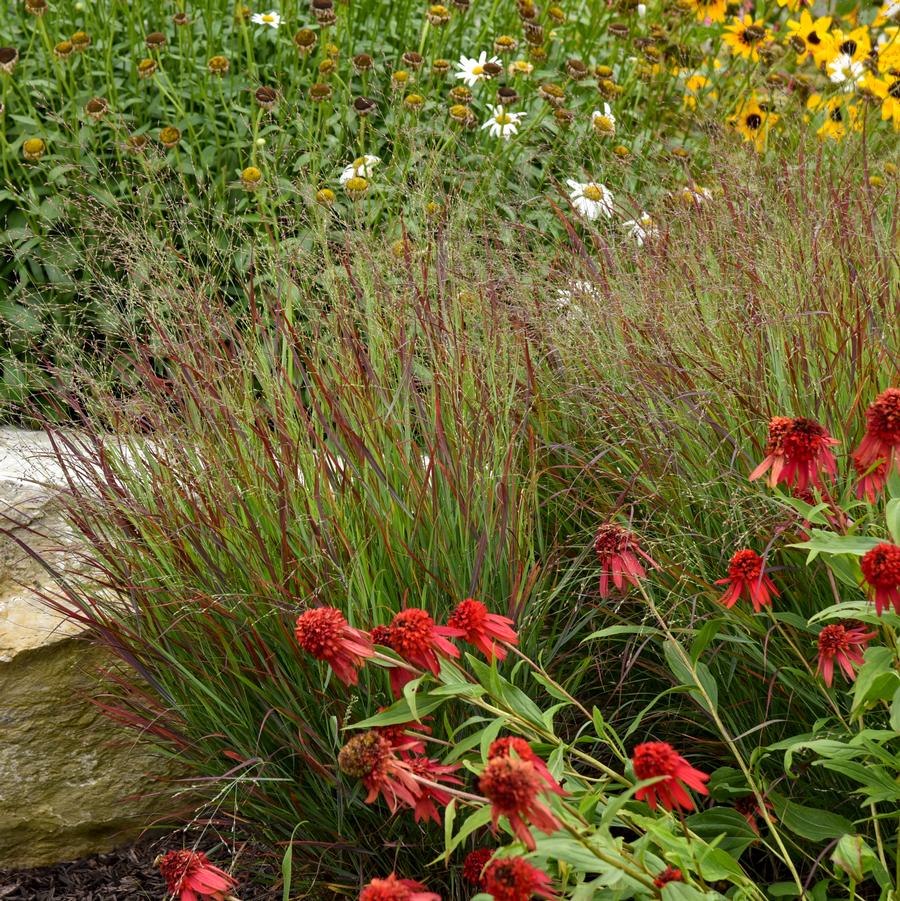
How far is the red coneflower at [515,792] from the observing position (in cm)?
115

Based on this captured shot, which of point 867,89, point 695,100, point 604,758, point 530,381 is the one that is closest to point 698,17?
point 695,100

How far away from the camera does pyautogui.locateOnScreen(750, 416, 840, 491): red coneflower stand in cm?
157

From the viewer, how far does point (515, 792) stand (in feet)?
3.79

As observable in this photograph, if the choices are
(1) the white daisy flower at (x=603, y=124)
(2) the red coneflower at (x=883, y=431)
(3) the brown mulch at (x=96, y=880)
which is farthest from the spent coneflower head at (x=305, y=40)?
(2) the red coneflower at (x=883, y=431)

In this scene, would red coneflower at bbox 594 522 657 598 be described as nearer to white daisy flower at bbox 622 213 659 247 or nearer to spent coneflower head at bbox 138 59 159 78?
white daisy flower at bbox 622 213 659 247

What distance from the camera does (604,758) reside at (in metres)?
2.49

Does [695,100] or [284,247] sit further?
[695,100]

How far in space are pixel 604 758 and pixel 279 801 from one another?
739 mm

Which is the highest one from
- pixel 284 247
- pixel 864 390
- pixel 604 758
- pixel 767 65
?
pixel 767 65

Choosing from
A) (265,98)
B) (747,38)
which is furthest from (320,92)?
(747,38)

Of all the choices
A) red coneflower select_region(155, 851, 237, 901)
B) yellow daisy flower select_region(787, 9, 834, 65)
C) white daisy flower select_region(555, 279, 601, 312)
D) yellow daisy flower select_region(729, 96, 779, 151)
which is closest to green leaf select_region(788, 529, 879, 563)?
red coneflower select_region(155, 851, 237, 901)

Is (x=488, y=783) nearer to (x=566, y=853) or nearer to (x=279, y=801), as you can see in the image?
(x=566, y=853)

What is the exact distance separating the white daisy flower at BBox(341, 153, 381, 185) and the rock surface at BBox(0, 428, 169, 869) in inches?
52.7

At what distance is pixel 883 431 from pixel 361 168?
2.36 m
